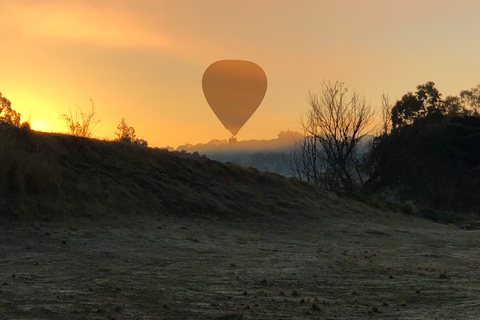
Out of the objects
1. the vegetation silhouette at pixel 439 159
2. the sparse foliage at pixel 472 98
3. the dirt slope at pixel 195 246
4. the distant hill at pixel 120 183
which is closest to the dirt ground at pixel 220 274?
the dirt slope at pixel 195 246

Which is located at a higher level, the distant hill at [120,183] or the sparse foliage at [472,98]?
the sparse foliage at [472,98]

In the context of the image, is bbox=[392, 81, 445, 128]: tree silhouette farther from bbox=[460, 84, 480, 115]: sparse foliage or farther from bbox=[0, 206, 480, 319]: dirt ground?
bbox=[0, 206, 480, 319]: dirt ground

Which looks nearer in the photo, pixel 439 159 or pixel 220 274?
pixel 220 274

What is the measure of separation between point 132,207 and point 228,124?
2995cm

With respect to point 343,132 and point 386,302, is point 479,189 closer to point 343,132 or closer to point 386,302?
point 343,132

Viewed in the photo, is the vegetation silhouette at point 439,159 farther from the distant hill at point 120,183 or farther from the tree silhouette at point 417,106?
the distant hill at point 120,183

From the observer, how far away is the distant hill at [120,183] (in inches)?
733

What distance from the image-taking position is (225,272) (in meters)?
11.3

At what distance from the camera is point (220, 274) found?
11062 mm

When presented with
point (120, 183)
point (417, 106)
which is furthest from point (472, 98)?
point (120, 183)

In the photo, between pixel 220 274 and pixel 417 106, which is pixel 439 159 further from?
pixel 220 274

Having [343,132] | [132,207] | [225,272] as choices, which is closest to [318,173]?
[343,132]

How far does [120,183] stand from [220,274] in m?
11.8

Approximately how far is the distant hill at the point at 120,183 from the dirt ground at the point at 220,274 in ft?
4.57
